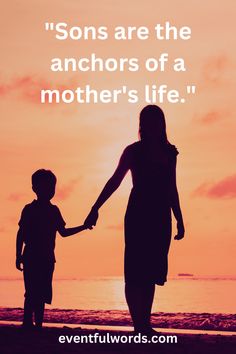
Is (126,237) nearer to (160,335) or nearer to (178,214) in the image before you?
(178,214)

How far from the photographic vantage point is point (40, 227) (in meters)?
7.43

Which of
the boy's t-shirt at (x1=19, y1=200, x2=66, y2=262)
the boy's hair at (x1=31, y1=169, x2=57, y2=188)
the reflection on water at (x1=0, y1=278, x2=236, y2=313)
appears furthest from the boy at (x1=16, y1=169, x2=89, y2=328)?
the reflection on water at (x1=0, y1=278, x2=236, y2=313)

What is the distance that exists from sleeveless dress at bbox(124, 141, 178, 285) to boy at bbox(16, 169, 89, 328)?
1154 millimetres

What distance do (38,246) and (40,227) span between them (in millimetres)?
204

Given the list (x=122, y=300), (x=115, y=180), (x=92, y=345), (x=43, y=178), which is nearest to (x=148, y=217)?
(x=115, y=180)

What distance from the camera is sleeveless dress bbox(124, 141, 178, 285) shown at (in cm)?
639

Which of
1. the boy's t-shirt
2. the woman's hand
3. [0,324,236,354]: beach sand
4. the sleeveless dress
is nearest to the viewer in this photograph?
[0,324,236,354]: beach sand

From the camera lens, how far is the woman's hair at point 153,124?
633 cm

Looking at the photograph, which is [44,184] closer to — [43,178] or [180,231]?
[43,178]

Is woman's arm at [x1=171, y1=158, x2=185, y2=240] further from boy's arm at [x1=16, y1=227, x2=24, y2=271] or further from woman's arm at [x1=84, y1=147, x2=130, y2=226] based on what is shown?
boy's arm at [x1=16, y1=227, x2=24, y2=271]

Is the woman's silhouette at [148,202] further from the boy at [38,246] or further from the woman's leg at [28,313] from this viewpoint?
the woman's leg at [28,313]

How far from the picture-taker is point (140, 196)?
6410mm

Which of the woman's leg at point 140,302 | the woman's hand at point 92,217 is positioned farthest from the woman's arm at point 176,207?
the woman's hand at point 92,217

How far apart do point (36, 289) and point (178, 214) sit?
1.86 metres
